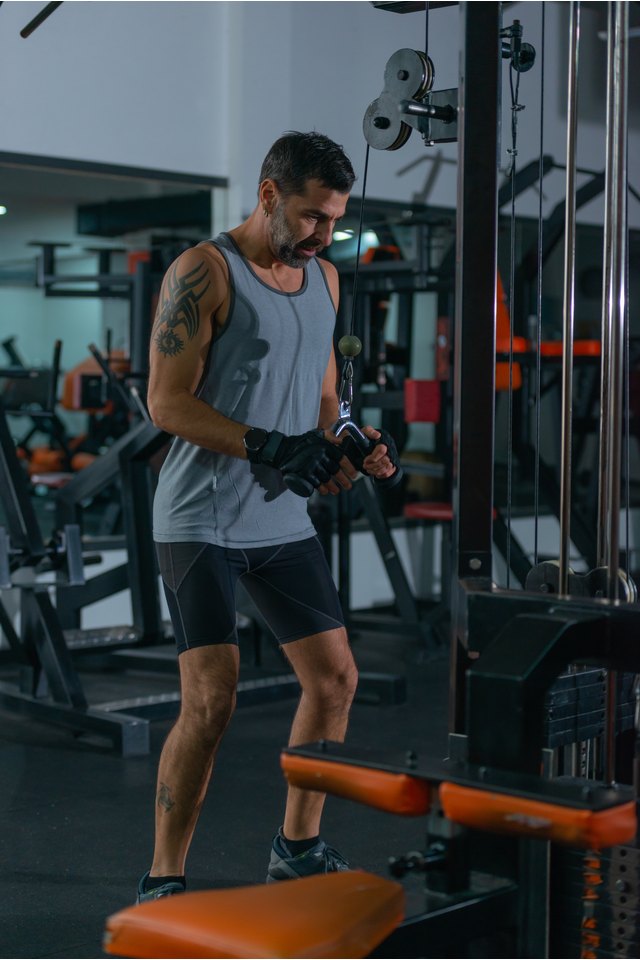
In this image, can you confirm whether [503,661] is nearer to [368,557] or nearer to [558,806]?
[558,806]

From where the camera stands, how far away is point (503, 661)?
1.44m

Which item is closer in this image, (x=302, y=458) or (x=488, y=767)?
(x=488, y=767)

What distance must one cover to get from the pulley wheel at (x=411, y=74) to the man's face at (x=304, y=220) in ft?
1.03

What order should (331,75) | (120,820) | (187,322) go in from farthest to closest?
(331,75) → (120,820) → (187,322)

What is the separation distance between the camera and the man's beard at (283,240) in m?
2.44

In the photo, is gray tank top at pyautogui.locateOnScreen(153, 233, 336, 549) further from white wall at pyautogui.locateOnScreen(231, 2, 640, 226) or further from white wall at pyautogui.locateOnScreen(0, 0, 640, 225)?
white wall at pyautogui.locateOnScreen(231, 2, 640, 226)

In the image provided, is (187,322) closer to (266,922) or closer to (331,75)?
(266,922)

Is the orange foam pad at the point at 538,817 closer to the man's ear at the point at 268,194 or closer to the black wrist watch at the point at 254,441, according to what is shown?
the black wrist watch at the point at 254,441

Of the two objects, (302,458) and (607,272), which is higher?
(607,272)

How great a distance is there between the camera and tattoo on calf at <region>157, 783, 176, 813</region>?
2.36 meters

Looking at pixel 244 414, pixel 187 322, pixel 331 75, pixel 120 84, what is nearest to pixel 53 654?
pixel 244 414

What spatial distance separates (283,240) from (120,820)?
5.31ft

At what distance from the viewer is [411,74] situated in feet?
6.96

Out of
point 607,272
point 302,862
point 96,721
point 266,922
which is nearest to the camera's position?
point 266,922
